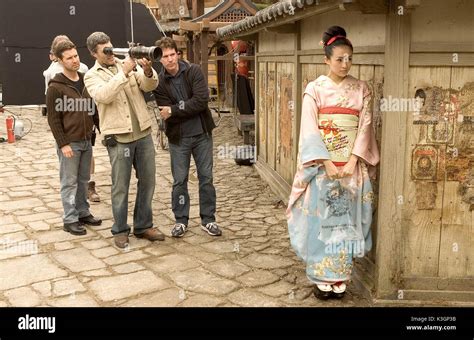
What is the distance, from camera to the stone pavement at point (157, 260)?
452 cm

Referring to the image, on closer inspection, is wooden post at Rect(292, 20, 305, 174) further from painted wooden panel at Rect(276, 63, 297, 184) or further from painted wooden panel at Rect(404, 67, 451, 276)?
painted wooden panel at Rect(404, 67, 451, 276)

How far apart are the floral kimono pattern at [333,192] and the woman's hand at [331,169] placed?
2.0 inches

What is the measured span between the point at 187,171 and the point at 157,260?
45.5 inches

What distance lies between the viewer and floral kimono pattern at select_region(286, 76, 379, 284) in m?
4.18

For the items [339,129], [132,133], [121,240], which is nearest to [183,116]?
[132,133]

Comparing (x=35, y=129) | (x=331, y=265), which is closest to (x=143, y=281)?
(x=331, y=265)

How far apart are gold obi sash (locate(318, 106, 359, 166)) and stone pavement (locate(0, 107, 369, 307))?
1332mm

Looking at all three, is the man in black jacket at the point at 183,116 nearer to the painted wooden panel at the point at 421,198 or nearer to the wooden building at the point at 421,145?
the wooden building at the point at 421,145

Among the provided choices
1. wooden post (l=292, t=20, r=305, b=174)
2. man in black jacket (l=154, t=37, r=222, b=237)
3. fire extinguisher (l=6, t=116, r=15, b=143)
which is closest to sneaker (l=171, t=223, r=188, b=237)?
man in black jacket (l=154, t=37, r=222, b=237)

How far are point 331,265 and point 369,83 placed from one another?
1670mm

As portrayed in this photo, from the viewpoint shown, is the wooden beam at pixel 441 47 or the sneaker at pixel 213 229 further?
the sneaker at pixel 213 229

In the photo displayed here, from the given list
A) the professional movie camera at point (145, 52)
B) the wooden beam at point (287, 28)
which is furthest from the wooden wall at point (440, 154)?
the wooden beam at point (287, 28)

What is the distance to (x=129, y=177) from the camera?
5.75 meters

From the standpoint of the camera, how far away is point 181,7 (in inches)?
761
